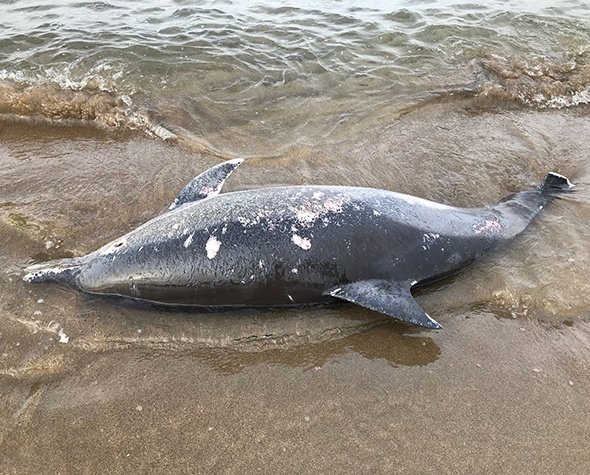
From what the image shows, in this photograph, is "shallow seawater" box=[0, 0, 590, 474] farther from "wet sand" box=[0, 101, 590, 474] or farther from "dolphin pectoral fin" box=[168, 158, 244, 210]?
"dolphin pectoral fin" box=[168, 158, 244, 210]

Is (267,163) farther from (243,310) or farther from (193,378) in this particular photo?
(193,378)

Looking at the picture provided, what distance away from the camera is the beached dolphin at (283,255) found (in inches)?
152

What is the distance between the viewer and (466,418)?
3.33m

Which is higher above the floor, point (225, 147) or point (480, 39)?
point (480, 39)

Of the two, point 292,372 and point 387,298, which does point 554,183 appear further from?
point 292,372

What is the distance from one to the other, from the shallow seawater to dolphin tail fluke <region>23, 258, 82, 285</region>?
0.13 m

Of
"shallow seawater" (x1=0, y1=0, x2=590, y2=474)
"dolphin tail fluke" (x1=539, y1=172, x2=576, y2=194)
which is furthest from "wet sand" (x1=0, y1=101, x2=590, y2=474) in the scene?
"dolphin tail fluke" (x1=539, y1=172, x2=576, y2=194)

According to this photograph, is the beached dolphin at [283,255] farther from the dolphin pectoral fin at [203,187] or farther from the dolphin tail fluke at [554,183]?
the dolphin tail fluke at [554,183]

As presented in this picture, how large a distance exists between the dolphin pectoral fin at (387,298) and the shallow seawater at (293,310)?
0.36 metres

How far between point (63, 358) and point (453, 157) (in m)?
5.51

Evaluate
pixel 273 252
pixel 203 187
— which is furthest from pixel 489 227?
pixel 203 187

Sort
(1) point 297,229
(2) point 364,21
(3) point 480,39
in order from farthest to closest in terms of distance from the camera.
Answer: (2) point 364,21
(3) point 480,39
(1) point 297,229

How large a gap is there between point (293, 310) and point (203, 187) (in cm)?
186

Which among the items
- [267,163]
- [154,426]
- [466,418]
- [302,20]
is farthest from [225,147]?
[302,20]
